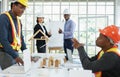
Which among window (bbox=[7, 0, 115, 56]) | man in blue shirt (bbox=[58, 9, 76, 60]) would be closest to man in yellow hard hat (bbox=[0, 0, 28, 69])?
man in blue shirt (bbox=[58, 9, 76, 60])

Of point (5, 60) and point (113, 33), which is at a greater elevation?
point (113, 33)

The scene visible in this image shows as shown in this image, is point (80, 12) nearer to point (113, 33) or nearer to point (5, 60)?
point (5, 60)

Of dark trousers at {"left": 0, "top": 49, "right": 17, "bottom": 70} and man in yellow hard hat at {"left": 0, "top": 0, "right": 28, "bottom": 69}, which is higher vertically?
man in yellow hard hat at {"left": 0, "top": 0, "right": 28, "bottom": 69}

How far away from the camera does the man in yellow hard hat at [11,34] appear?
12.0 feet

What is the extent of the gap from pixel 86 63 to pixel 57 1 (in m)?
9.68

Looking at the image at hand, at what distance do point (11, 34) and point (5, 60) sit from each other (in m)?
0.37

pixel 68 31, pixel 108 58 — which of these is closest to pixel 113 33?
pixel 108 58

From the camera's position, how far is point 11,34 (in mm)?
3855

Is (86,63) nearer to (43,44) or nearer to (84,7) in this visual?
(43,44)

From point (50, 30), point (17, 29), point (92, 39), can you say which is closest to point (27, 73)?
point (17, 29)

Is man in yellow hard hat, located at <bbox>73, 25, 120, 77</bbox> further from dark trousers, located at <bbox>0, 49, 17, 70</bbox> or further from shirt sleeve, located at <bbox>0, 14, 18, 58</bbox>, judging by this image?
dark trousers, located at <bbox>0, 49, 17, 70</bbox>

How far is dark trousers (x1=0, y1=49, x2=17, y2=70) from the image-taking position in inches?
149

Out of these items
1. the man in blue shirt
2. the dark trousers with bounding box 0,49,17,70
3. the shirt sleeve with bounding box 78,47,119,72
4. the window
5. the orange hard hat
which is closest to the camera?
the shirt sleeve with bounding box 78,47,119,72

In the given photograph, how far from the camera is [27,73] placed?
295 cm
